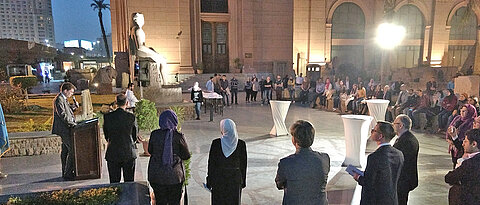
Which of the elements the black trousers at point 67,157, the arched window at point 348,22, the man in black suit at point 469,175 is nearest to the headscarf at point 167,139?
the black trousers at point 67,157

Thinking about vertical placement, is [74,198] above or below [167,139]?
below

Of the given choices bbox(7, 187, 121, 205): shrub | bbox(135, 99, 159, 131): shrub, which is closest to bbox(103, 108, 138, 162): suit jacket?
bbox(7, 187, 121, 205): shrub

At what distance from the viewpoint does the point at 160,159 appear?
3359 mm

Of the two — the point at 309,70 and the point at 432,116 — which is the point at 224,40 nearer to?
the point at 309,70

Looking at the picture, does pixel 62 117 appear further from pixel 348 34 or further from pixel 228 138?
pixel 348 34

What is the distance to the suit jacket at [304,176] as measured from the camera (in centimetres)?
258

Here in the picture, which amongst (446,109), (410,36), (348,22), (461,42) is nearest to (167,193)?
(446,109)

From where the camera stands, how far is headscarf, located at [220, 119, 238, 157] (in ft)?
10.4

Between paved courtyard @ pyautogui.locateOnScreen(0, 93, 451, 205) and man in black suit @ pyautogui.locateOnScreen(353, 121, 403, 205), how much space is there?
1827 mm

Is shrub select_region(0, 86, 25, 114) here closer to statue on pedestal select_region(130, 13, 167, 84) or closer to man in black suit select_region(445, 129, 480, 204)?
statue on pedestal select_region(130, 13, 167, 84)

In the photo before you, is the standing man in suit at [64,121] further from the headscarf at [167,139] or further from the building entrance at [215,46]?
the building entrance at [215,46]

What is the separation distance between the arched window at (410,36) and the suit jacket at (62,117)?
28.2m

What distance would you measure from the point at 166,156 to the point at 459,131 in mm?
5346

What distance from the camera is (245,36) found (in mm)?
23172
